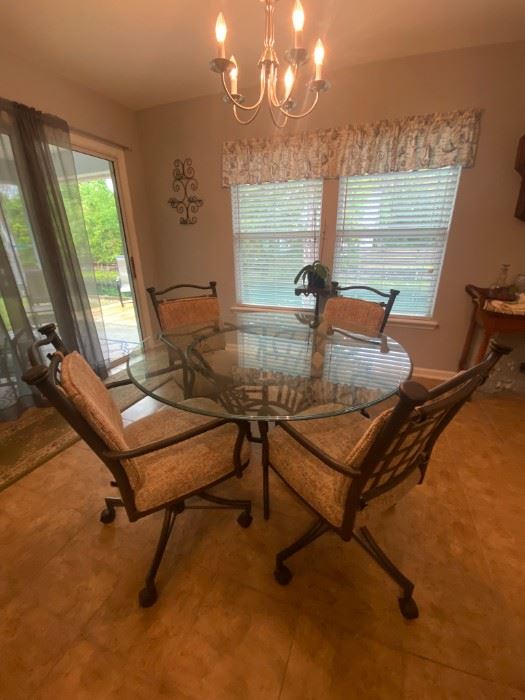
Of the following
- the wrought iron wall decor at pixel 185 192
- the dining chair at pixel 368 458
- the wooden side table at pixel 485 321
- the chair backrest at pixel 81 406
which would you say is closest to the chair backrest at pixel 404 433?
the dining chair at pixel 368 458

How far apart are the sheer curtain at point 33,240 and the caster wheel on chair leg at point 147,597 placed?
1.83 meters

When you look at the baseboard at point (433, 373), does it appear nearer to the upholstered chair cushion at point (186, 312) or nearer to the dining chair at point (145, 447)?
the upholstered chair cushion at point (186, 312)

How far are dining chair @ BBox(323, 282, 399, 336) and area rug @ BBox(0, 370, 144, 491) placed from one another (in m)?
1.78

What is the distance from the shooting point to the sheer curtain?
2.06 m

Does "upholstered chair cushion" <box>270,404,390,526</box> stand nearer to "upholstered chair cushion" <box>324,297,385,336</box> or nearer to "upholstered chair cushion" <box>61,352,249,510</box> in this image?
"upholstered chair cushion" <box>61,352,249,510</box>

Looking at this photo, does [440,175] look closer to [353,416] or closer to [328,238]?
[328,238]

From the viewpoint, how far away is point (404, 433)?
76cm

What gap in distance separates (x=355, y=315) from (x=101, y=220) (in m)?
2.68

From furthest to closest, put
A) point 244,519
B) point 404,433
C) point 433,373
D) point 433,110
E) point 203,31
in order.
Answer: point 433,373, point 433,110, point 203,31, point 244,519, point 404,433

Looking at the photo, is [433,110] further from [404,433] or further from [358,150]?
[404,433]

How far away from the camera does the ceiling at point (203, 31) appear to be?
1700 mm

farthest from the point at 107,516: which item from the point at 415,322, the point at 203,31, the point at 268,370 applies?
the point at 203,31

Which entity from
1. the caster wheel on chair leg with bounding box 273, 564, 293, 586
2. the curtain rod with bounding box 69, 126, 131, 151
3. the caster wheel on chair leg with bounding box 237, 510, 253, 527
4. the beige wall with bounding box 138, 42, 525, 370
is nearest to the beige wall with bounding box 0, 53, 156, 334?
the curtain rod with bounding box 69, 126, 131, 151

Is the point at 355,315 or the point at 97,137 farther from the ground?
the point at 97,137
